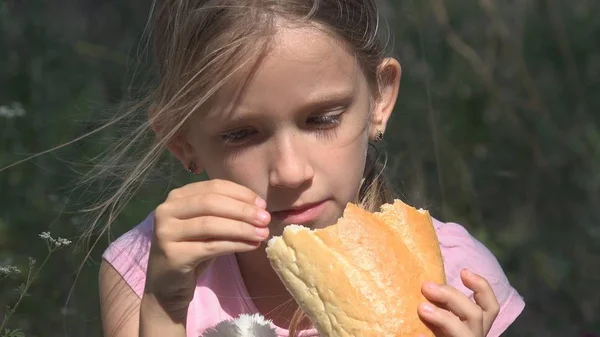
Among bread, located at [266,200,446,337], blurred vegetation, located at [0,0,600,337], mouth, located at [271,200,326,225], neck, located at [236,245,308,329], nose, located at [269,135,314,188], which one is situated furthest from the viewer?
blurred vegetation, located at [0,0,600,337]

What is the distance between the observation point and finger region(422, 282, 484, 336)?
2156mm

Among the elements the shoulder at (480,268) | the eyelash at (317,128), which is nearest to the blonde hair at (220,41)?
the eyelash at (317,128)

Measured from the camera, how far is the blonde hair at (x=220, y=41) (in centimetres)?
249

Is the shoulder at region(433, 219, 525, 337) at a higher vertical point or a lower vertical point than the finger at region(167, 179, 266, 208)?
lower

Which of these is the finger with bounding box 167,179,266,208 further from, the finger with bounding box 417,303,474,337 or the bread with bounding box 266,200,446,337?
the finger with bounding box 417,303,474,337

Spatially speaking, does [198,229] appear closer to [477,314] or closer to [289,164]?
[289,164]

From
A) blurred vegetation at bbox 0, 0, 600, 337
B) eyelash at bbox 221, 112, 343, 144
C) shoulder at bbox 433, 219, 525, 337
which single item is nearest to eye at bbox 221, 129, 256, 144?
eyelash at bbox 221, 112, 343, 144

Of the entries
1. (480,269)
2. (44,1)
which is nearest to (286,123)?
(480,269)

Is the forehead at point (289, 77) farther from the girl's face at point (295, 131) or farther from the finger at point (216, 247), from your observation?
the finger at point (216, 247)

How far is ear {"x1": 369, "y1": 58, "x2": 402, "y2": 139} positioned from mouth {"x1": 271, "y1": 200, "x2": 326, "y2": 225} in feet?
1.40

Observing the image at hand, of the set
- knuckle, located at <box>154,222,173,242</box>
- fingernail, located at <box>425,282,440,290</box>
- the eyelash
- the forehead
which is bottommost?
fingernail, located at <box>425,282,440,290</box>

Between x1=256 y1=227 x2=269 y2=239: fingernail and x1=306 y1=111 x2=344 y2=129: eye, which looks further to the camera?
x1=306 y1=111 x2=344 y2=129: eye

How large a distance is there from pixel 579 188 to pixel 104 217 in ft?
6.26

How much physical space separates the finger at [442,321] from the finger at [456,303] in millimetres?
20
